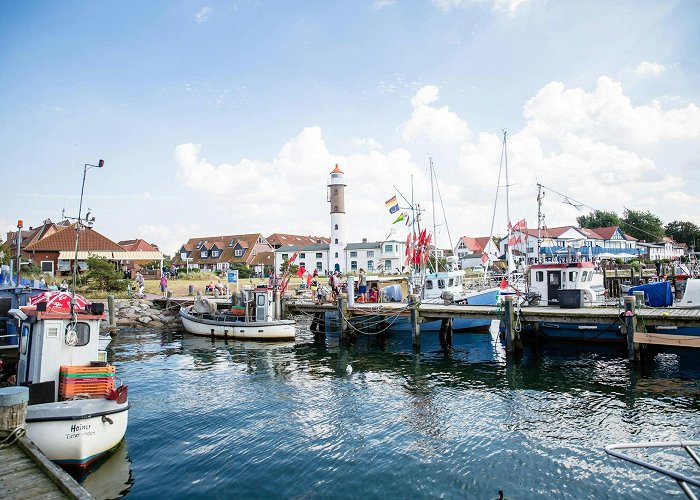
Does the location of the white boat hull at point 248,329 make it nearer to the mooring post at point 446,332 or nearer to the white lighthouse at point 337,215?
the mooring post at point 446,332

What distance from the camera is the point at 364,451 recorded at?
11.4m

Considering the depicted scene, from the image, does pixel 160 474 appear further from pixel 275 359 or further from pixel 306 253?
pixel 306 253

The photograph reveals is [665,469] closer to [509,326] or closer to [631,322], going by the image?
[631,322]

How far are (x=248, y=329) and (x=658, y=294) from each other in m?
23.5

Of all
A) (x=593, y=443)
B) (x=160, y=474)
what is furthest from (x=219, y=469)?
(x=593, y=443)

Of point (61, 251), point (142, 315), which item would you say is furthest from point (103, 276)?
point (61, 251)

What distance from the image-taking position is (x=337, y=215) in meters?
73.9

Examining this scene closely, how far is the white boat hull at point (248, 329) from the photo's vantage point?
27.7m

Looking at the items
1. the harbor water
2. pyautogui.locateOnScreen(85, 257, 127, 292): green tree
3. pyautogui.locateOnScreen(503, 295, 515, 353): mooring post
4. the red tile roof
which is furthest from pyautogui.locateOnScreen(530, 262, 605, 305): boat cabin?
the red tile roof

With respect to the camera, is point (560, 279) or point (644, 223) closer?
point (560, 279)

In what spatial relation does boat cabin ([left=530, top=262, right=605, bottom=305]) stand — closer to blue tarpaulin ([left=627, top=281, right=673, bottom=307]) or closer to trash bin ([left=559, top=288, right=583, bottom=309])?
trash bin ([left=559, top=288, right=583, bottom=309])

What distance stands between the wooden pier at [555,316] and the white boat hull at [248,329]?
355 cm

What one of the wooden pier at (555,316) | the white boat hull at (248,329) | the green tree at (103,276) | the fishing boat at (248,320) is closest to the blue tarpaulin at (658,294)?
the wooden pier at (555,316)

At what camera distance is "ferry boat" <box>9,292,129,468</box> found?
986cm
